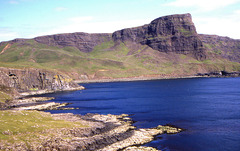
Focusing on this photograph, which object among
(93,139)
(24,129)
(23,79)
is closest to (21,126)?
(24,129)

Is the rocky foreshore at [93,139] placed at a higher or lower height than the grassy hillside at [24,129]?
lower

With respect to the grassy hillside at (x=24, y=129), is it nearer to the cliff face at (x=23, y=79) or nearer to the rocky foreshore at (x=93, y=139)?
the rocky foreshore at (x=93, y=139)

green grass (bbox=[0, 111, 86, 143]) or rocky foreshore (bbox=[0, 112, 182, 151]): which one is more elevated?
green grass (bbox=[0, 111, 86, 143])

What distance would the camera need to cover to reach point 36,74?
19550 centimetres

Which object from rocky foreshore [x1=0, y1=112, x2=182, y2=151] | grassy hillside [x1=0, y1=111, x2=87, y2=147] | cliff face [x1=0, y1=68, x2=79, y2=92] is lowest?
rocky foreshore [x1=0, y1=112, x2=182, y2=151]

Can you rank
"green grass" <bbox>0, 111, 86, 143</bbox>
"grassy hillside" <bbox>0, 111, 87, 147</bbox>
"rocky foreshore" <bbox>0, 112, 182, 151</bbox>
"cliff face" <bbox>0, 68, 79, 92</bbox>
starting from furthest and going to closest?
"cliff face" <bbox>0, 68, 79, 92</bbox> < "green grass" <bbox>0, 111, 86, 143</bbox> < "rocky foreshore" <bbox>0, 112, 182, 151</bbox> < "grassy hillside" <bbox>0, 111, 87, 147</bbox>

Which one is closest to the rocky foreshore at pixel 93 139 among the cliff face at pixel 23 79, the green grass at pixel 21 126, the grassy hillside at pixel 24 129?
the grassy hillside at pixel 24 129

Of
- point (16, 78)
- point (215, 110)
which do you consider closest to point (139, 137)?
point (215, 110)

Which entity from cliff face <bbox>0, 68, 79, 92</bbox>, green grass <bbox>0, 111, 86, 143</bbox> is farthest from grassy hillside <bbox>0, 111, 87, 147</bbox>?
cliff face <bbox>0, 68, 79, 92</bbox>

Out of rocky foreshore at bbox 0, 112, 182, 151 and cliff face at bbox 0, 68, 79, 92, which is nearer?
rocky foreshore at bbox 0, 112, 182, 151

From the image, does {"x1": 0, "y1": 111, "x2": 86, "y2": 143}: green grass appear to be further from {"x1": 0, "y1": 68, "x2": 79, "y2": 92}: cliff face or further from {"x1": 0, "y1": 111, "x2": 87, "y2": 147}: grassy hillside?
{"x1": 0, "y1": 68, "x2": 79, "y2": 92}: cliff face

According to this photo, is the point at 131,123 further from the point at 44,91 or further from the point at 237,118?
the point at 44,91

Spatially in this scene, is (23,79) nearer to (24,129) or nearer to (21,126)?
(21,126)

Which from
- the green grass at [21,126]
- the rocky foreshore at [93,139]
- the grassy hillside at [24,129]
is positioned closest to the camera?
the grassy hillside at [24,129]
